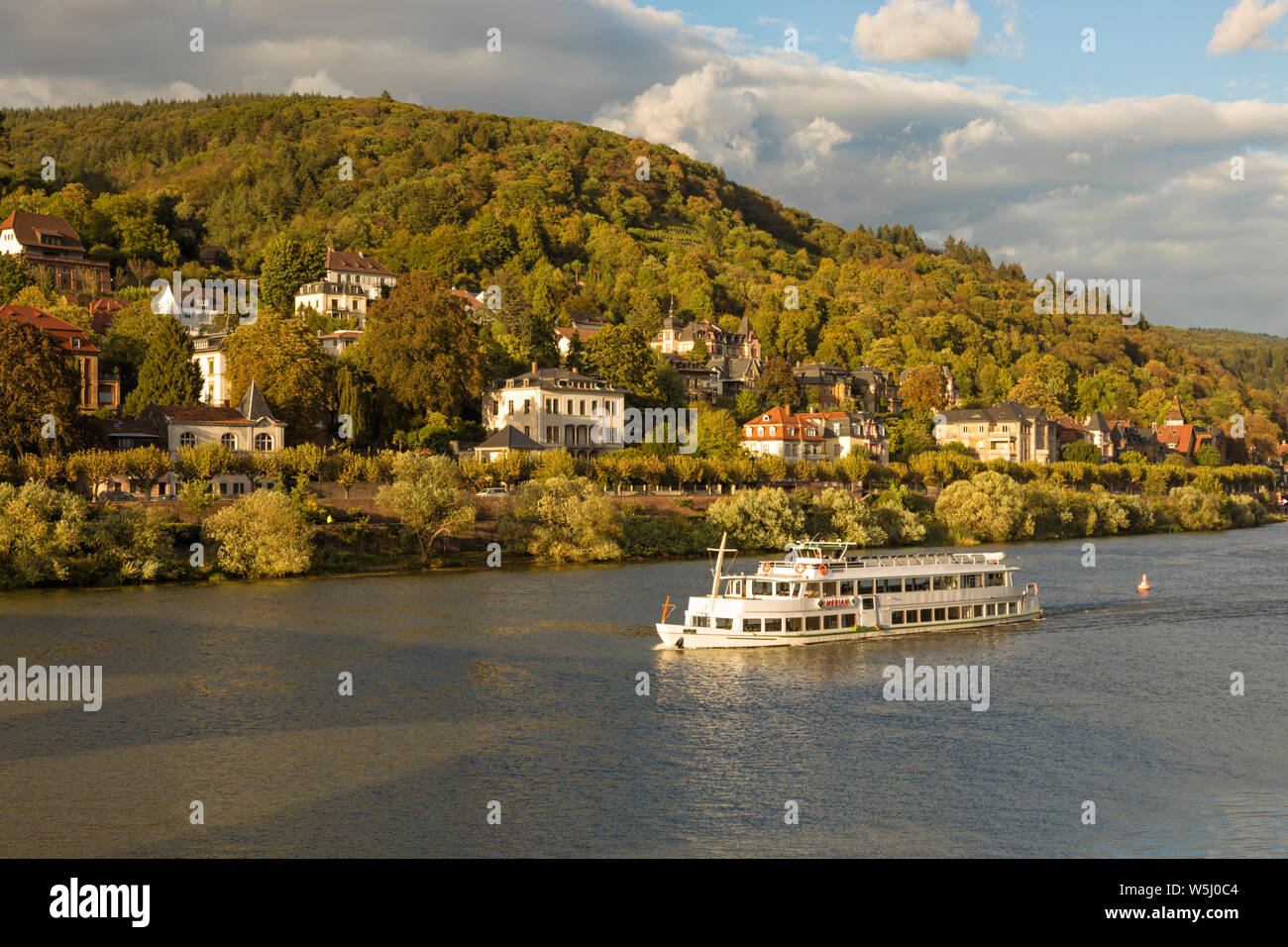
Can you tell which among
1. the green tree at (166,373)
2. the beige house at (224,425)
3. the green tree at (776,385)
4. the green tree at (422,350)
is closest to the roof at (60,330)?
the green tree at (166,373)

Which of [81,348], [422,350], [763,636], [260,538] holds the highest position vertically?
[422,350]

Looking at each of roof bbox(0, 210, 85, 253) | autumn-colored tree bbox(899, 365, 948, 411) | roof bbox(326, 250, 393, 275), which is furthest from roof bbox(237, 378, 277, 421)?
autumn-colored tree bbox(899, 365, 948, 411)

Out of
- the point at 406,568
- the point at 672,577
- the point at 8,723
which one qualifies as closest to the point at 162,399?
the point at 406,568

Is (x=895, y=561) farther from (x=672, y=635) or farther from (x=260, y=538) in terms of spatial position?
(x=260, y=538)

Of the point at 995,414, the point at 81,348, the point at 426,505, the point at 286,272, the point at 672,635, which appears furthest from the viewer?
the point at 995,414

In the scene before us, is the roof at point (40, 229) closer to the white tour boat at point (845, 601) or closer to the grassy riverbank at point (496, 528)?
the grassy riverbank at point (496, 528)

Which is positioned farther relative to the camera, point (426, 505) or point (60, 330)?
point (60, 330)

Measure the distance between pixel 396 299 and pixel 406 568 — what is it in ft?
124

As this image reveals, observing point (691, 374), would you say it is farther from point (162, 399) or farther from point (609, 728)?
point (609, 728)

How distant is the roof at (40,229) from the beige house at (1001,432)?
367 ft

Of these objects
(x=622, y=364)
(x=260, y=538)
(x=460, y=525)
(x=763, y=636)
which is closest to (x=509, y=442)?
(x=460, y=525)

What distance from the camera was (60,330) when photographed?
96188mm

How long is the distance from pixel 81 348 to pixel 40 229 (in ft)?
184

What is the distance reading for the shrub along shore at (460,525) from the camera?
6531 cm
